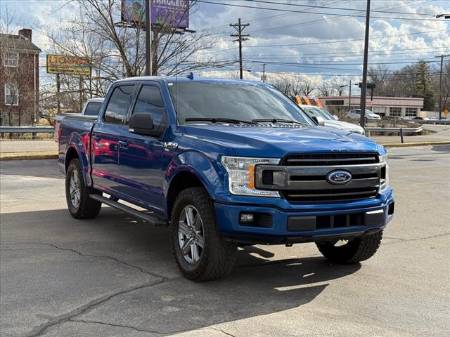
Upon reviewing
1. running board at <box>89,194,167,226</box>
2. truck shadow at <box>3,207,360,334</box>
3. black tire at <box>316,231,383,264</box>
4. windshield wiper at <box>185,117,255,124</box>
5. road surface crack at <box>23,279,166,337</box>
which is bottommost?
road surface crack at <box>23,279,166,337</box>

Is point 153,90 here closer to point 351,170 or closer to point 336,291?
point 351,170

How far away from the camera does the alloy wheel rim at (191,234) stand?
5312 mm

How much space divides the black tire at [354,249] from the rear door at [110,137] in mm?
2690

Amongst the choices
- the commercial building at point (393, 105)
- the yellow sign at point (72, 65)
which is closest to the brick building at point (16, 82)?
the yellow sign at point (72, 65)

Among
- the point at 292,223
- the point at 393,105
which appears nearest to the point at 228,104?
the point at 292,223

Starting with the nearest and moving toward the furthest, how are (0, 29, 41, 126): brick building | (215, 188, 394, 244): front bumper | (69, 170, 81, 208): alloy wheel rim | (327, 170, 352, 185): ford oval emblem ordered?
1. (215, 188, 394, 244): front bumper
2. (327, 170, 352, 185): ford oval emblem
3. (69, 170, 81, 208): alloy wheel rim
4. (0, 29, 41, 126): brick building

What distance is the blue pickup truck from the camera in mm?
4816

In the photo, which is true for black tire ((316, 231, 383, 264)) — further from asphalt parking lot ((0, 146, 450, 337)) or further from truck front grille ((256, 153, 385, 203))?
truck front grille ((256, 153, 385, 203))

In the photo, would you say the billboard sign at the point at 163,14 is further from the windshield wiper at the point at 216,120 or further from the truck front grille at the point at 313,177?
the truck front grille at the point at 313,177

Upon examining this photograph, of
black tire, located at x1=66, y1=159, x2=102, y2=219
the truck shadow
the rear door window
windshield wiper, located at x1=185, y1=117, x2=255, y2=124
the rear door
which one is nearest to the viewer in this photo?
the truck shadow

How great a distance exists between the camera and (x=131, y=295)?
502 cm

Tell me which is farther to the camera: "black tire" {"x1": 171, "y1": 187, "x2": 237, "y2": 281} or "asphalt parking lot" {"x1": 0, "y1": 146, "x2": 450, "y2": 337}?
"black tire" {"x1": 171, "y1": 187, "x2": 237, "y2": 281}

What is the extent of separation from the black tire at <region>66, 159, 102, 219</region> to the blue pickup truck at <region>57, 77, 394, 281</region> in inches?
53.8

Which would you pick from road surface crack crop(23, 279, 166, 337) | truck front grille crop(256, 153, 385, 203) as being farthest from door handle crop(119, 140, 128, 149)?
truck front grille crop(256, 153, 385, 203)
